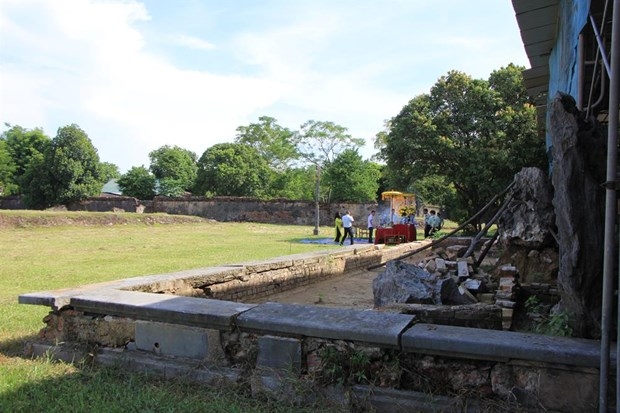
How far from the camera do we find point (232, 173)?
125 feet

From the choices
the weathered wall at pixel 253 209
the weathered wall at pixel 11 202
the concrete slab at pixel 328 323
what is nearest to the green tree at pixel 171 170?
the weathered wall at pixel 11 202

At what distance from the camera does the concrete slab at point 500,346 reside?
2.17 meters

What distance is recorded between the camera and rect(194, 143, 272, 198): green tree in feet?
126

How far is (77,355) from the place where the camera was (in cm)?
329

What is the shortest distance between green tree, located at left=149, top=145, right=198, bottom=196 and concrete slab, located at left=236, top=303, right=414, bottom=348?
4370cm

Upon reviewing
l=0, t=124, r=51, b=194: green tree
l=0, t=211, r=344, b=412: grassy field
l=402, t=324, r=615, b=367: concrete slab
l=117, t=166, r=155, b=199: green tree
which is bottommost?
l=0, t=211, r=344, b=412: grassy field

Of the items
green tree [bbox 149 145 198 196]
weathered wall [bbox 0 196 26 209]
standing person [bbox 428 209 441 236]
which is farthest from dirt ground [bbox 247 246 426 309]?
green tree [bbox 149 145 198 196]

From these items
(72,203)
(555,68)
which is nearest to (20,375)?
(555,68)

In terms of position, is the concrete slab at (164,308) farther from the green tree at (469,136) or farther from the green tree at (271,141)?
the green tree at (271,141)

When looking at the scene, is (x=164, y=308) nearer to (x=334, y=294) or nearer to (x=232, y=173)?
(x=334, y=294)

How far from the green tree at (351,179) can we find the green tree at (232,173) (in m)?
6.01

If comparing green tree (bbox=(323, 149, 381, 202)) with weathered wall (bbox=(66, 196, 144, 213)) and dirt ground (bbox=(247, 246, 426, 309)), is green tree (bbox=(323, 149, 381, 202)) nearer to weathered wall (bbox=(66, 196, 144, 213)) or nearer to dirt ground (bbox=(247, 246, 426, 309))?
weathered wall (bbox=(66, 196, 144, 213))

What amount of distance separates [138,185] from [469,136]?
1391 inches

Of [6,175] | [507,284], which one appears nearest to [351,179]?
[6,175]
